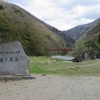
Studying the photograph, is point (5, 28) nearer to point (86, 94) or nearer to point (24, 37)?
point (24, 37)

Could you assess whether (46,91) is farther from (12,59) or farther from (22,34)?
(22,34)

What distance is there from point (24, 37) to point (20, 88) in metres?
50.8

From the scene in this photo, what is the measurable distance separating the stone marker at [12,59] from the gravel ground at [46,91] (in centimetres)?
199

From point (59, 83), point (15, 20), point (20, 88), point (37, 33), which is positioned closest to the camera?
point (20, 88)

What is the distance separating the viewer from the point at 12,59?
Result: 16453mm

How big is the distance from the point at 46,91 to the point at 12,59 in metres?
5.31

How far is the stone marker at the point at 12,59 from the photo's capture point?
16.3 m

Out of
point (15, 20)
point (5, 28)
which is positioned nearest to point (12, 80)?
point (5, 28)

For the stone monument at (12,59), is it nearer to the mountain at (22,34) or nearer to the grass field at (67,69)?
the grass field at (67,69)

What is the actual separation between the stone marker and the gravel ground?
6.53 feet

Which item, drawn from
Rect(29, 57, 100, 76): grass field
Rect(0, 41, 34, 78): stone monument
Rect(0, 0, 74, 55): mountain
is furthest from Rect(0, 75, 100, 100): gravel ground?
Rect(0, 0, 74, 55): mountain

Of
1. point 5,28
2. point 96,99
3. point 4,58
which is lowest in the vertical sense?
point 96,99

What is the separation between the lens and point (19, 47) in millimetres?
16484

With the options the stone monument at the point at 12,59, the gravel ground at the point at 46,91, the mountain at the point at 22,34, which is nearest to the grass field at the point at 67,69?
the stone monument at the point at 12,59
